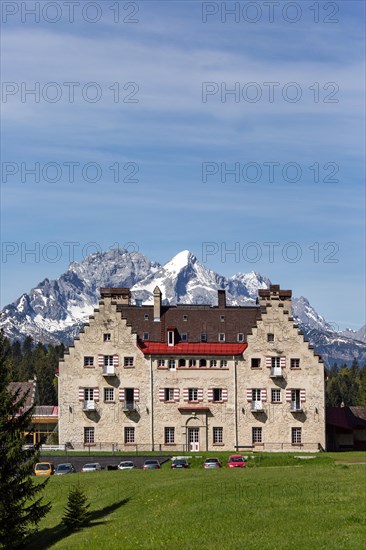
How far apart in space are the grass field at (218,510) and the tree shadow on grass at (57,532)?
90mm


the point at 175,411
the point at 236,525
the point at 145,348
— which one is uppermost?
the point at 145,348

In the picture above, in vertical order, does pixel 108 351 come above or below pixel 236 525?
above

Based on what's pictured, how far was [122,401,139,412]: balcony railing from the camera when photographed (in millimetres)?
106938

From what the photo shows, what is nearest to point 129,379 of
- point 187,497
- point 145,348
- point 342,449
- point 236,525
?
point 145,348

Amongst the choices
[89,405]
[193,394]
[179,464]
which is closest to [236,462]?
[179,464]

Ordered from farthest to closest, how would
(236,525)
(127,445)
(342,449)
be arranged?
(342,449)
(127,445)
(236,525)

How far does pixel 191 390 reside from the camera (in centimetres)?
10756

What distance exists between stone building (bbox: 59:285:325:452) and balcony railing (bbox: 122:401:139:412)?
11cm

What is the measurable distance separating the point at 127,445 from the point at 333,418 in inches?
1082

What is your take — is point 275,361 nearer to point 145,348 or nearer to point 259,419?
point 259,419

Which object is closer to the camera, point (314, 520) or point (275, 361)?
point (314, 520)

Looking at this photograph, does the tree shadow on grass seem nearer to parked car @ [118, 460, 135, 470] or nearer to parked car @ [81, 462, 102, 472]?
parked car @ [81, 462, 102, 472]

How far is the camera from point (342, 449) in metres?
115

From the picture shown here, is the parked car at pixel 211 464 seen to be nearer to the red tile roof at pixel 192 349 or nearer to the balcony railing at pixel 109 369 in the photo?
the red tile roof at pixel 192 349
